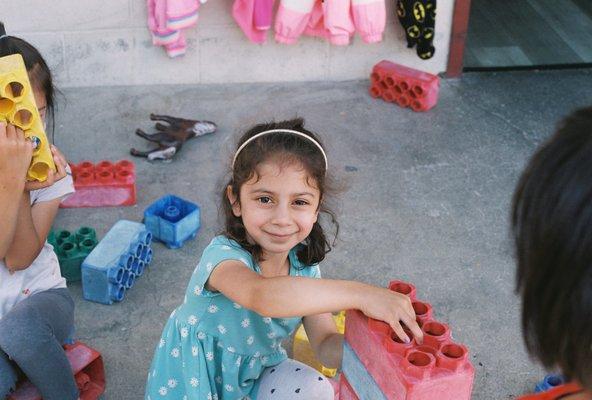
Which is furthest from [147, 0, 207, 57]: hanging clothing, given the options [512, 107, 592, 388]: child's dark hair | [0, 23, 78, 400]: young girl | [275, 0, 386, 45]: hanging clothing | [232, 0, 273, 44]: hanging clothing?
[512, 107, 592, 388]: child's dark hair

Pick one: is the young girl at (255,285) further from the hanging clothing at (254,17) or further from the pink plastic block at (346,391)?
the hanging clothing at (254,17)

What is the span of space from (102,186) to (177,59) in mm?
1124

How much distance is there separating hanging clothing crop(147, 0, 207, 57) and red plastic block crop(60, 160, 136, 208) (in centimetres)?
85

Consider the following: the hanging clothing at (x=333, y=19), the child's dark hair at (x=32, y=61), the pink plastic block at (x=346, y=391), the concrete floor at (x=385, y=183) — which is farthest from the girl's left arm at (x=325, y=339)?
the hanging clothing at (x=333, y=19)

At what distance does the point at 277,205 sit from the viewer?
5.59 ft

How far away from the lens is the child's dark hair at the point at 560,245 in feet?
3.25

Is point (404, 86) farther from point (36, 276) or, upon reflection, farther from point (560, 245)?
point (560, 245)

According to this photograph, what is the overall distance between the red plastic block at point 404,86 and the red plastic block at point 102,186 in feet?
4.60

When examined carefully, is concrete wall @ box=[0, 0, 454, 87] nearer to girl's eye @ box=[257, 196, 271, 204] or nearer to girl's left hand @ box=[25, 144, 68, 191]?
girl's left hand @ box=[25, 144, 68, 191]

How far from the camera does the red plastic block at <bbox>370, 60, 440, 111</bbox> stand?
3770mm

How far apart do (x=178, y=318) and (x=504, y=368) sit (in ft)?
3.44

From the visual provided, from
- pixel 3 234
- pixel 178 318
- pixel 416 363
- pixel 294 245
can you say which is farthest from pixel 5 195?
pixel 416 363

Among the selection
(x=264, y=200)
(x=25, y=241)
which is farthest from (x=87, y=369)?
(x=264, y=200)

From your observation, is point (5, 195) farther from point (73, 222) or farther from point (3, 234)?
point (73, 222)
